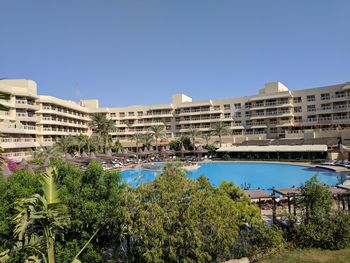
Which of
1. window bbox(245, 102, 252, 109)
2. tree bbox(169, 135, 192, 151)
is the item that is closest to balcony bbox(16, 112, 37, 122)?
tree bbox(169, 135, 192, 151)

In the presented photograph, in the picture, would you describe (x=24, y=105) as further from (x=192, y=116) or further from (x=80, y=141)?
(x=192, y=116)

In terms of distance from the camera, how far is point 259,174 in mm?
44438

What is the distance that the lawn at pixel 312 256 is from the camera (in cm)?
1280

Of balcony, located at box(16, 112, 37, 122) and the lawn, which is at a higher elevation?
balcony, located at box(16, 112, 37, 122)

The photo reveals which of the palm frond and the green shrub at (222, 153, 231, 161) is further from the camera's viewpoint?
the green shrub at (222, 153, 231, 161)

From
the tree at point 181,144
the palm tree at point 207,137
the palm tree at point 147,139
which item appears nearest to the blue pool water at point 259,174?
the palm tree at point 207,137

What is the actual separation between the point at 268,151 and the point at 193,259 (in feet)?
164

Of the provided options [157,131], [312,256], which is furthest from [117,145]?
[312,256]

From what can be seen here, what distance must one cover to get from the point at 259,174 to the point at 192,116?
36.3 metres

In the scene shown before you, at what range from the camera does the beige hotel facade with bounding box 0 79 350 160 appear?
2137 inches

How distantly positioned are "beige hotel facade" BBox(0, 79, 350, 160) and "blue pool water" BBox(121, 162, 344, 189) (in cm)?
1557

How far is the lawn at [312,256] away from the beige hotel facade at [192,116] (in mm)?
43605

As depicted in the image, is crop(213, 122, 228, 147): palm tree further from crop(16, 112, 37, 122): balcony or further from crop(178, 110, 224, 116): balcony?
crop(16, 112, 37, 122): balcony

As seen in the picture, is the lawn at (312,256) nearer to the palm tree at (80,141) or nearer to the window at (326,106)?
the window at (326,106)
